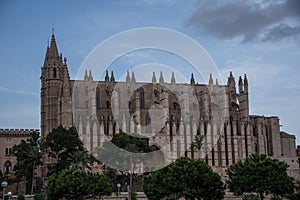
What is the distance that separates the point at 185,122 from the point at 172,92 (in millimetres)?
6411

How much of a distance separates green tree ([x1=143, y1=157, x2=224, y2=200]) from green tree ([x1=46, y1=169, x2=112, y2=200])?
405cm

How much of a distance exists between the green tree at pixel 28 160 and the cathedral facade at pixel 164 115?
28.5 ft

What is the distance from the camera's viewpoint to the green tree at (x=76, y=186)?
41.7 metres

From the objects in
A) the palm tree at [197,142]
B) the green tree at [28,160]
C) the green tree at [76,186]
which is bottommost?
the green tree at [76,186]

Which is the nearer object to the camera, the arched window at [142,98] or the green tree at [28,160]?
the green tree at [28,160]

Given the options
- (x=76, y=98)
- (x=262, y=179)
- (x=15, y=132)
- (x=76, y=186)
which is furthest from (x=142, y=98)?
(x=262, y=179)

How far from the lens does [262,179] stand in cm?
4238

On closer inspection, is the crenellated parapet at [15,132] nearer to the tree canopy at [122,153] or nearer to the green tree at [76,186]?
the tree canopy at [122,153]

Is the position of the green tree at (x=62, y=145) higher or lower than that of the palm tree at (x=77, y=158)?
higher

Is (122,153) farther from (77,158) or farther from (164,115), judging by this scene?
(164,115)

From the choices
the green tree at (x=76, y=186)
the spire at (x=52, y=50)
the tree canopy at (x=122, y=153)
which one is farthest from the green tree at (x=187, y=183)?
the spire at (x=52, y=50)

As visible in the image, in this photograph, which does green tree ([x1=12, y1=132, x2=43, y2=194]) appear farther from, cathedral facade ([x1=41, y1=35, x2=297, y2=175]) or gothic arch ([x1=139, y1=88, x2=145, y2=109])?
gothic arch ([x1=139, y1=88, x2=145, y2=109])

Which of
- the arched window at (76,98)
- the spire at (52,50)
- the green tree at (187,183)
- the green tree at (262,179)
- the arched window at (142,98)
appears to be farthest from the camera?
the arched window at (142,98)

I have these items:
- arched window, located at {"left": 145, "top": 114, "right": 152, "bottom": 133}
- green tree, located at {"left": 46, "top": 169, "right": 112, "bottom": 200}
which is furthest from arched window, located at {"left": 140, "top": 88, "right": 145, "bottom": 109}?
green tree, located at {"left": 46, "top": 169, "right": 112, "bottom": 200}
